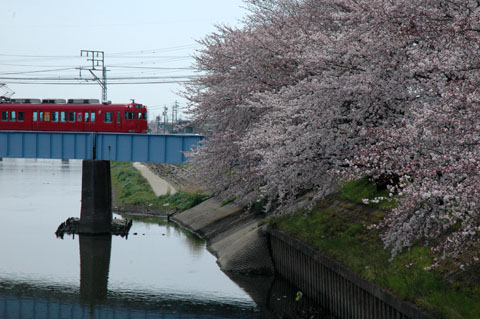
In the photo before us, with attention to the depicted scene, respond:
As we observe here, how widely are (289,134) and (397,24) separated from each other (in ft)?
24.2

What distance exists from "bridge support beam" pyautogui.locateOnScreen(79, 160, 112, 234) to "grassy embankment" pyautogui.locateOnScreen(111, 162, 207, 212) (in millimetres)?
12761

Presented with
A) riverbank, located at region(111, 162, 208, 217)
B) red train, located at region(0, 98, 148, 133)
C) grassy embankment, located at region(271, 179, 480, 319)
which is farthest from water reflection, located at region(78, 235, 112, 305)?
riverbank, located at region(111, 162, 208, 217)

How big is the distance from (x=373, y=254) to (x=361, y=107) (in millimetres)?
5195

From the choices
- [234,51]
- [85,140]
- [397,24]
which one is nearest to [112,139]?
[85,140]

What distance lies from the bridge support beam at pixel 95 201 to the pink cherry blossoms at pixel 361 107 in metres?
14.7

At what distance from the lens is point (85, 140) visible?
165ft

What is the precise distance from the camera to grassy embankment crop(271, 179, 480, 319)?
54.1ft

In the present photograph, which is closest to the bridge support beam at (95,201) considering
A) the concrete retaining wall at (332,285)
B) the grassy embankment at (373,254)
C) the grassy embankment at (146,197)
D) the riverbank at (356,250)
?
the riverbank at (356,250)

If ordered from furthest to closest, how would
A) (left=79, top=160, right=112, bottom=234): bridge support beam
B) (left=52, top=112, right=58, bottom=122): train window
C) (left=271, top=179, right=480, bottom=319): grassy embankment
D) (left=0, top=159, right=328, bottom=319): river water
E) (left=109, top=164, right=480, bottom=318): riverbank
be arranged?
(left=52, top=112, right=58, bottom=122): train window < (left=79, top=160, right=112, bottom=234): bridge support beam < (left=0, top=159, right=328, bottom=319): river water < (left=109, top=164, right=480, bottom=318): riverbank < (left=271, top=179, right=480, bottom=319): grassy embankment

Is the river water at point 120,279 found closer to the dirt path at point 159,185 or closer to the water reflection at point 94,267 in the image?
the water reflection at point 94,267

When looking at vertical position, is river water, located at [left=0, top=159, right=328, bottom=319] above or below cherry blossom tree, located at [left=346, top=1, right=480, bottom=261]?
below

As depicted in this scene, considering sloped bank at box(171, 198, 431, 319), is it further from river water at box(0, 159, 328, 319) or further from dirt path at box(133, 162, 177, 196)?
dirt path at box(133, 162, 177, 196)

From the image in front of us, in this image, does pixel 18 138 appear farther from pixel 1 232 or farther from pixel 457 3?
pixel 457 3

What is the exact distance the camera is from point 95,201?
2037 inches
